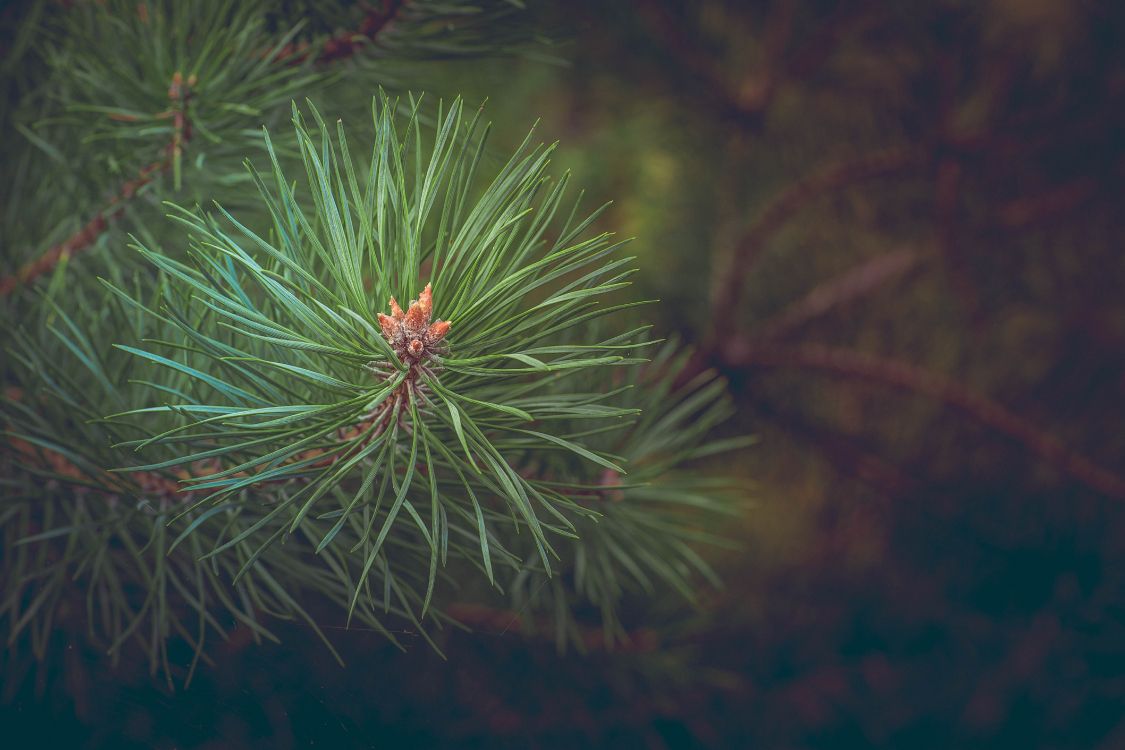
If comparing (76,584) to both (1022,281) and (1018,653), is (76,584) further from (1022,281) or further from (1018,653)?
(1022,281)

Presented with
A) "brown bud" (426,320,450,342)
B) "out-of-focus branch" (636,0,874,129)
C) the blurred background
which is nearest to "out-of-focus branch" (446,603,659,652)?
the blurred background

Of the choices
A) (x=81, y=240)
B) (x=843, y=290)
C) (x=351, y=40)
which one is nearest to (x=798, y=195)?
(x=843, y=290)


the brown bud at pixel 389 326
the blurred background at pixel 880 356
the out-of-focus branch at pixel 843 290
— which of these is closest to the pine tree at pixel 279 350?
the brown bud at pixel 389 326

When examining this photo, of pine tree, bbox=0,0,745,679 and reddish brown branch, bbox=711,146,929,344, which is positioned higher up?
reddish brown branch, bbox=711,146,929,344

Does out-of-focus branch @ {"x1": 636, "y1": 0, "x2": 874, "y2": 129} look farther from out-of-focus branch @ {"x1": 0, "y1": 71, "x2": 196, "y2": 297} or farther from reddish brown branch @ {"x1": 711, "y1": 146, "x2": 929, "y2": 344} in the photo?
out-of-focus branch @ {"x1": 0, "y1": 71, "x2": 196, "y2": 297}

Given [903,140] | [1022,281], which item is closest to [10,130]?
[903,140]

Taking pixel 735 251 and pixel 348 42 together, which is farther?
pixel 735 251
